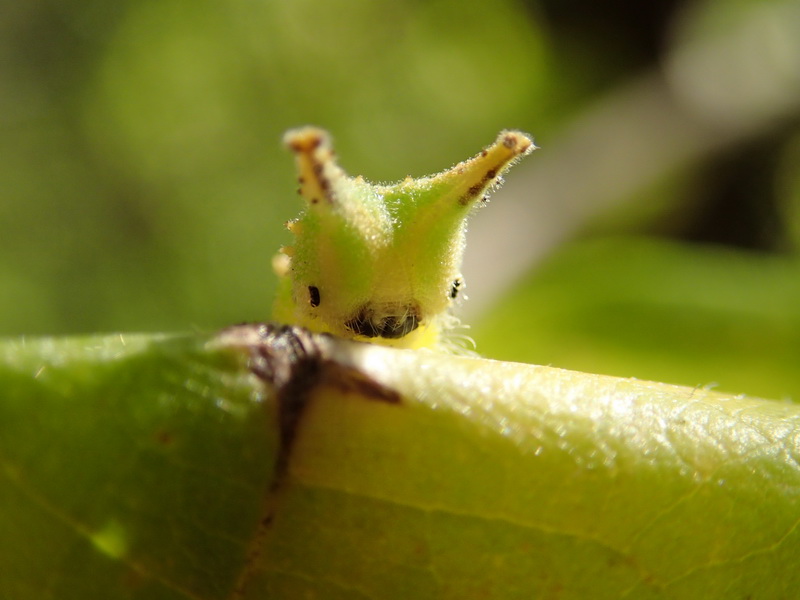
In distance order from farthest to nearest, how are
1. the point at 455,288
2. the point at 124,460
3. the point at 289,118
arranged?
the point at 289,118, the point at 455,288, the point at 124,460

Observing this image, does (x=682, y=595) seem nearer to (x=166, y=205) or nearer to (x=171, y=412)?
(x=171, y=412)

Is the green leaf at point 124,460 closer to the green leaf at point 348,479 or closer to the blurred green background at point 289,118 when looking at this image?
the green leaf at point 348,479

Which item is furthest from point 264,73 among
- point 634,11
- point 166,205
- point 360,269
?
point 360,269

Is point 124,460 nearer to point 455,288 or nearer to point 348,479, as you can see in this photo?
point 348,479

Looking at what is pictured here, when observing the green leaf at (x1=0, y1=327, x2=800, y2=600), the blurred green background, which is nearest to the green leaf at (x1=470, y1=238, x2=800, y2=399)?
the green leaf at (x1=0, y1=327, x2=800, y2=600)

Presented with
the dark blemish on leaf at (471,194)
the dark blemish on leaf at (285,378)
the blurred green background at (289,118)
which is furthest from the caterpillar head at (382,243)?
the blurred green background at (289,118)

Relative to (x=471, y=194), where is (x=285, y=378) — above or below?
below

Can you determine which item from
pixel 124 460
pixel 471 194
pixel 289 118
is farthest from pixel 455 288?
pixel 289 118
